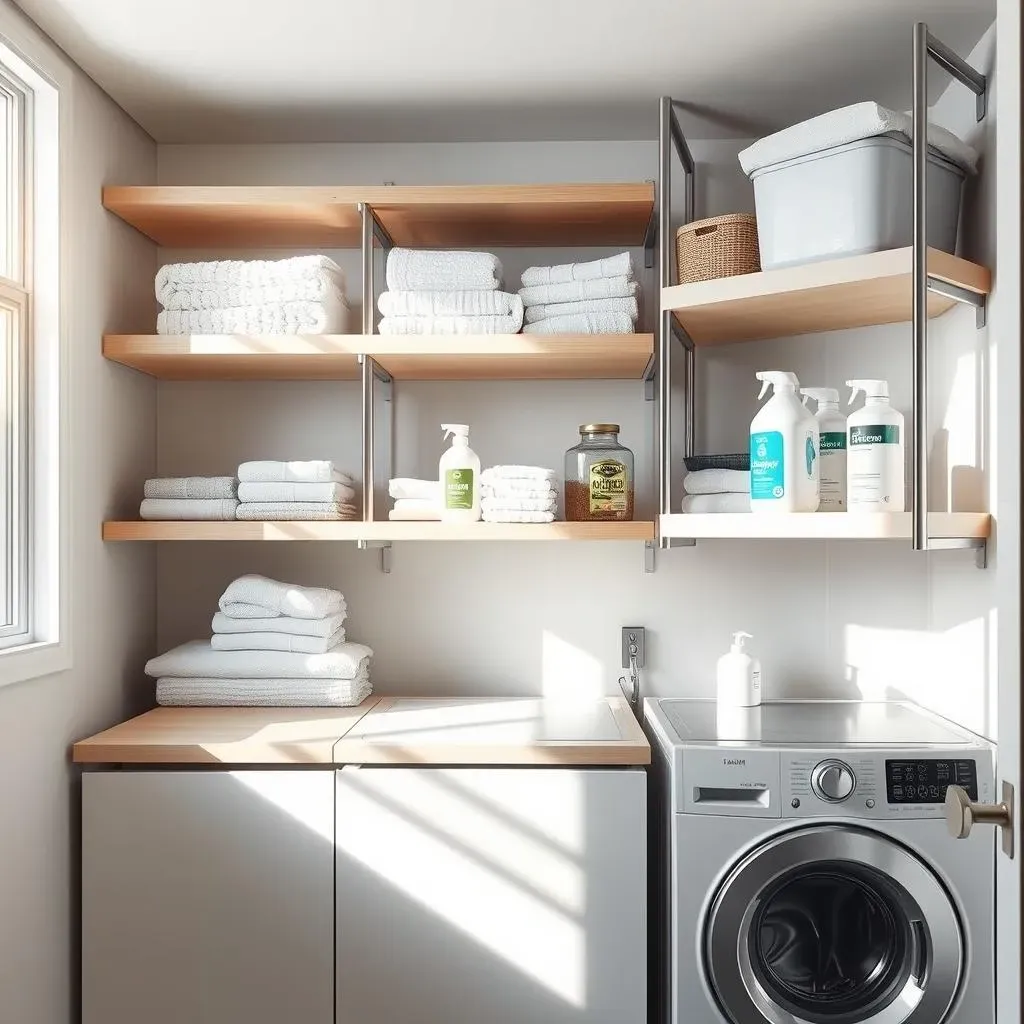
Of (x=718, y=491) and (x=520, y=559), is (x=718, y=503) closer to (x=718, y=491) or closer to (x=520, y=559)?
(x=718, y=491)

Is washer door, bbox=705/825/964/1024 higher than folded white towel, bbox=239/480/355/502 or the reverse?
the reverse

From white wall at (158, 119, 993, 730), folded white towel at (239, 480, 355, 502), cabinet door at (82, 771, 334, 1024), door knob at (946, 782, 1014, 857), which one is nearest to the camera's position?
door knob at (946, 782, 1014, 857)

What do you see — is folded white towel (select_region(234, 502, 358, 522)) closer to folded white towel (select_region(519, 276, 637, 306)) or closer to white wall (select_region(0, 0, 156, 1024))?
white wall (select_region(0, 0, 156, 1024))

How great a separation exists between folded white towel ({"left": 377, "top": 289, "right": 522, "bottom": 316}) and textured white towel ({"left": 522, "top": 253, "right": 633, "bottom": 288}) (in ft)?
0.30

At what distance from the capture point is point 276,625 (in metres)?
2.26

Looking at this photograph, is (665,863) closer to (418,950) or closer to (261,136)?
(418,950)

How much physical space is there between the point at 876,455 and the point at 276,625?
1.41 metres

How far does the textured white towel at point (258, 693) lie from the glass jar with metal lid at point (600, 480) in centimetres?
70

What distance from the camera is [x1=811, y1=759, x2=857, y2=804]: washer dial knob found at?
179 cm

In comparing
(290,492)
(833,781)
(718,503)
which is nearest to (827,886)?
(833,781)

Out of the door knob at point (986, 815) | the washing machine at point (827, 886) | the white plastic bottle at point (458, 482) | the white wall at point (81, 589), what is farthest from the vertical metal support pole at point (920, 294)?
the white wall at point (81, 589)

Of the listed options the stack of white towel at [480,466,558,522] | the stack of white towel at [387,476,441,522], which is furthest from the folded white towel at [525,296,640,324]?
the stack of white towel at [387,476,441,522]

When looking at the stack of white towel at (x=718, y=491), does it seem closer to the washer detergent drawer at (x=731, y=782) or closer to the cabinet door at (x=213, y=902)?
the washer detergent drawer at (x=731, y=782)

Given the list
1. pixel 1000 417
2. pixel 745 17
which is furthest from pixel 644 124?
pixel 1000 417
